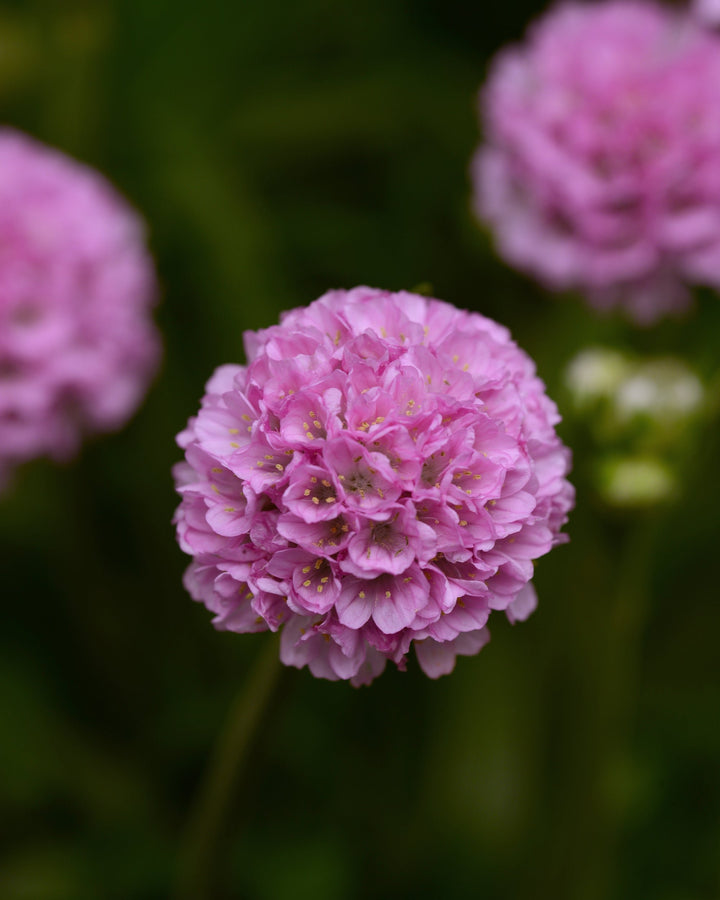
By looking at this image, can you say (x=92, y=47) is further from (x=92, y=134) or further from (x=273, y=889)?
(x=273, y=889)

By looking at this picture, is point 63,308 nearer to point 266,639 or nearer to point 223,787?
point 266,639

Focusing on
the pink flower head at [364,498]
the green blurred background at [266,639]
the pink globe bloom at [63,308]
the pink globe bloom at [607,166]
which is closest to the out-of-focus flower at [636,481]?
the green blurred background at [266,639]

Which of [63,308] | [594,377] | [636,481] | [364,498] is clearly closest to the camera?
[364,498]

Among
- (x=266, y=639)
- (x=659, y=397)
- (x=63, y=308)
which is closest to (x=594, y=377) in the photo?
(x=659, y=397)

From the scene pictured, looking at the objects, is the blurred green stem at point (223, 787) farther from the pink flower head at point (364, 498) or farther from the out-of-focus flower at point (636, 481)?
the out-of-focus flower at point (636, 481)

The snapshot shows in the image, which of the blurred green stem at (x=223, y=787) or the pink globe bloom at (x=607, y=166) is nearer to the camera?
the blurred green stem at (x=223, y=787)

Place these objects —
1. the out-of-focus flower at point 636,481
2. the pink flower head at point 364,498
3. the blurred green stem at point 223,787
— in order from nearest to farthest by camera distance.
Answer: the pink flower head at point 364,498 → the blurred green stem at point 223,787 → the out-of-focus flower at point 636,481
